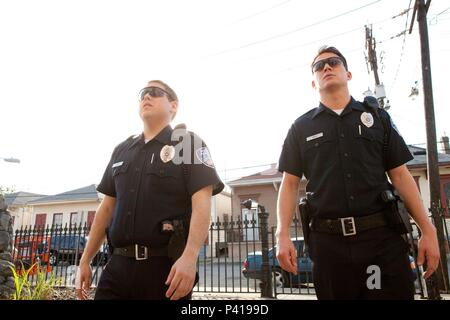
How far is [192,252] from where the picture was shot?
2082mm

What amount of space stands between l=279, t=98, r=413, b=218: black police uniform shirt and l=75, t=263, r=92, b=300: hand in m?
1.78

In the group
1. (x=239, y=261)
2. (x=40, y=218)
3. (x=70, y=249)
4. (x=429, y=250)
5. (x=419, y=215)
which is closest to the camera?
(x=429, y=250)

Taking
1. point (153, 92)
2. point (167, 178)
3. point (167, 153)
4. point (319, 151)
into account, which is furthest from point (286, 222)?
point (153, 92)

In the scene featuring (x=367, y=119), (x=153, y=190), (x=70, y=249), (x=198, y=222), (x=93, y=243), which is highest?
(x=367, y=119)

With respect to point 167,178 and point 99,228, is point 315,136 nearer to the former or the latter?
point 167,178

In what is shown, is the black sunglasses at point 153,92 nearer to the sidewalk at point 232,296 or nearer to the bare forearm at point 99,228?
the bare forearm at point 99,228

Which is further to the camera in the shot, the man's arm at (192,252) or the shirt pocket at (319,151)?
the shirt pocket at (319,151)

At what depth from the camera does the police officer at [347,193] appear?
2076 mm

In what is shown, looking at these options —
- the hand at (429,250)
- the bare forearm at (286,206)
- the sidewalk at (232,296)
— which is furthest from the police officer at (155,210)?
the sidewalk at (232,296)

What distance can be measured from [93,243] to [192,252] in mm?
1187

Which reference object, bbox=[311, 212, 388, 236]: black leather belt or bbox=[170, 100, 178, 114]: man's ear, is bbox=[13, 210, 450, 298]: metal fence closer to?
bbox=[170, 100, 178, 114]: man's ear

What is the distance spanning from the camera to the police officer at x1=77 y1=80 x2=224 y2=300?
220 cm

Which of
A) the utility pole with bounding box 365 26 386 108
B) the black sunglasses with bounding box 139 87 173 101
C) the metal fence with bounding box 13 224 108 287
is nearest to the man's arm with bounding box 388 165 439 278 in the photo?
the black sunglasses with bounding box 139 87 173 101

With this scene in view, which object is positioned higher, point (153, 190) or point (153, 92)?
point (153, 92)
